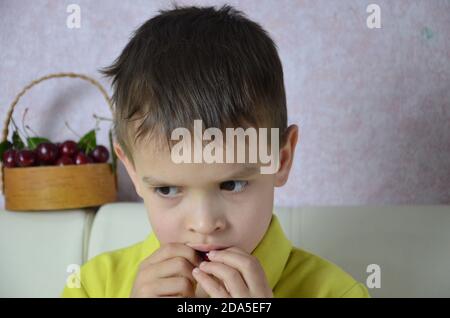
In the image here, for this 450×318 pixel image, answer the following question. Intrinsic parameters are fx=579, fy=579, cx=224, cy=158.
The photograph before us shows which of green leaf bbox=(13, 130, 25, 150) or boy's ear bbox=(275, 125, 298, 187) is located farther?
green leaf bbox=(13, 130, 25, 150)

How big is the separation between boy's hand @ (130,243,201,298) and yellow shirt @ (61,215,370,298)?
5.9 inches

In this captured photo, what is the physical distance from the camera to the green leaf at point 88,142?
46.9 inches

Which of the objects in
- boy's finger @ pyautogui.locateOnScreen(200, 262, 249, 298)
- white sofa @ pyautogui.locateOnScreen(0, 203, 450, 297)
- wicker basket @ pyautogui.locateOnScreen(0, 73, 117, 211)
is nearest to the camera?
boy's finger @ pyautogui.locateOnScreen(200, 262, 249, 298)

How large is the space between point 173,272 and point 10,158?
66 centimetres

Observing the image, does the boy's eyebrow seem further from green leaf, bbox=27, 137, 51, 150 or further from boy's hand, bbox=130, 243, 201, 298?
green leaf, bbox=27, 137, 51, 150

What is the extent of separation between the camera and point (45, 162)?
3.79 ft

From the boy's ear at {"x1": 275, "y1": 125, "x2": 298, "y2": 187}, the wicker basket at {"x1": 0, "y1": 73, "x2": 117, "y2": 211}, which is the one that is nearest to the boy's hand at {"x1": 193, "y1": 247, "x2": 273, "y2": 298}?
the boy's ear at {"x1": 275, "y1": 125, "x2": 298, "y2": 187}

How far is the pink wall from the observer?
1.04 meters

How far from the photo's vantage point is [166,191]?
0.63m

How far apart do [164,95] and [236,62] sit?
0.29 ft

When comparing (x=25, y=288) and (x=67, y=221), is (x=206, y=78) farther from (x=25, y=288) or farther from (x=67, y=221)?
(x=25, y=288)
